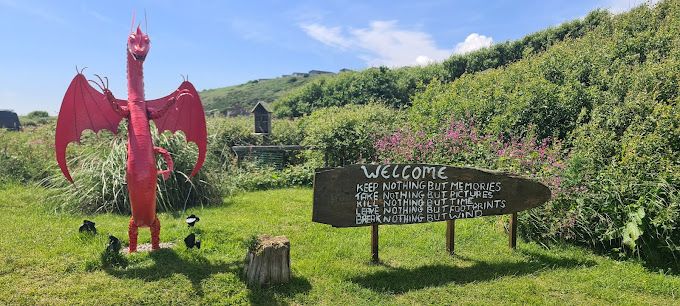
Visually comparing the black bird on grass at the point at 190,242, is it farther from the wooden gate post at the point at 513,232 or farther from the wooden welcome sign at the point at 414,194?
the wooden gate post at the point at 513,232

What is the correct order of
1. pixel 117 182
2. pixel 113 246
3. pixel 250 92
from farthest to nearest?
pixel 250 92, pixel 117 182, pixel 113 246

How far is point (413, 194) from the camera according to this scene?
15.8ft

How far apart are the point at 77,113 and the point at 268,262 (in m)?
2.40

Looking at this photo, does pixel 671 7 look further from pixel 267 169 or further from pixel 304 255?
pixel 304 255

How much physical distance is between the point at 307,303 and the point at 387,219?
4.31ft

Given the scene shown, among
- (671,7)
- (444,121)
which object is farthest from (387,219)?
(671,7)

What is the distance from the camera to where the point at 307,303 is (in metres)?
3.83

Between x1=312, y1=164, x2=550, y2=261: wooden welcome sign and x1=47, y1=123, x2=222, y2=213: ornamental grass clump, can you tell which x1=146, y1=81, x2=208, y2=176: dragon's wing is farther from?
x1=47, y1=123, x2=222, y2=213: ornamental grass clump

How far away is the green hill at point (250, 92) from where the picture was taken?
4080 cm

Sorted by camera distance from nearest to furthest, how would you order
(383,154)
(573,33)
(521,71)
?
(383,154), (521,71), (573,33)

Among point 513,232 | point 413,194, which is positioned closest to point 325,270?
point 413,194

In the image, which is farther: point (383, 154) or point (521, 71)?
point (521, 71)

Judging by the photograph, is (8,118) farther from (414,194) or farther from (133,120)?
(414,194)

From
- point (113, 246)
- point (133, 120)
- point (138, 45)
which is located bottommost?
point (113, 246)
